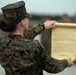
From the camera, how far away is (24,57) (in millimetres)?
1273

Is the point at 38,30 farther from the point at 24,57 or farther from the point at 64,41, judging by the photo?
the point at 24,57

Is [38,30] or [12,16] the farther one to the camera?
[38,30]

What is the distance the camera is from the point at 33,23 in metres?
1.90

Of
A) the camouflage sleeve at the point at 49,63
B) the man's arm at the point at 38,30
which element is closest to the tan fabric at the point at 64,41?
the man's arm at the point at 38,30

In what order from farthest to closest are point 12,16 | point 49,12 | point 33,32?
point 49,12 < point 33,32 < point 12,16

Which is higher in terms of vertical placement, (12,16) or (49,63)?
(12,16)

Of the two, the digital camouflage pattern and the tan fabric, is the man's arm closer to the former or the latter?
the tan fabric

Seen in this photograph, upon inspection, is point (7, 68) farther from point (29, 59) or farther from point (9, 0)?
point (9, 0)

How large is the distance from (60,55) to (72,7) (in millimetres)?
441

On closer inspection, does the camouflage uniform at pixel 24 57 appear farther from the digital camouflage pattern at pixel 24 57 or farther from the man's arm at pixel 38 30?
the man's arm at pixel 38 30

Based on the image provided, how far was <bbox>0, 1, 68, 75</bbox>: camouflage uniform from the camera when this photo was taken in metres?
1.27

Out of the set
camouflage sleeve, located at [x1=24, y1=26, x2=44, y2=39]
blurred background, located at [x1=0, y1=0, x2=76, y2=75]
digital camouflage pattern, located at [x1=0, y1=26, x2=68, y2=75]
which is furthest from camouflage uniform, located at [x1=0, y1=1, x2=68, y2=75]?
blurred background, located at [x1=0, y1=0, x2=76, y2=75]

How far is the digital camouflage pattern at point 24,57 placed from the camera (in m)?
1.27

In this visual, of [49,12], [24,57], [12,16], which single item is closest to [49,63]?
[24,57]
